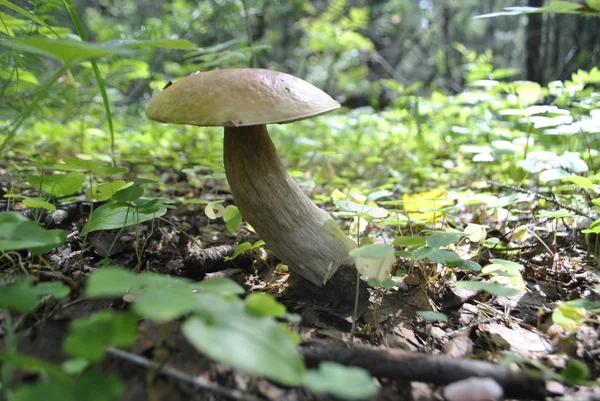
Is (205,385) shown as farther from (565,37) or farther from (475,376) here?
(565,37)

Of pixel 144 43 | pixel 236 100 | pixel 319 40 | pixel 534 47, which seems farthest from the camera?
pixel 319 40

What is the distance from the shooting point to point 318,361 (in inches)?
44.4

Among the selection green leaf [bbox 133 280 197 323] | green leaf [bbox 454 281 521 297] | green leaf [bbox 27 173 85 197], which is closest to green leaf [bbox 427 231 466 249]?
green leaf [bbox 454 281 521 297]

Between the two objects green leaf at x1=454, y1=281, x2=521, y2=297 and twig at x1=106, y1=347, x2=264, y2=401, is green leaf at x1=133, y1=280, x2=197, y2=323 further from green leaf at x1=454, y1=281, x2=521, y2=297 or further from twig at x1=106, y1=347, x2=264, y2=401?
green leaf at x1=454, y1=281, x2=521, y2=297

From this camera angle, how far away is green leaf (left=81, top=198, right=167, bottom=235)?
5.33ft

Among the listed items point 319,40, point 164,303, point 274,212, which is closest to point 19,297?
point 164,303

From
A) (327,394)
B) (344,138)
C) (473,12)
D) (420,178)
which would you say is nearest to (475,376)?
(327,394)

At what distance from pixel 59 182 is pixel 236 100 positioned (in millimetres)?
1032

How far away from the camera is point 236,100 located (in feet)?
4.55

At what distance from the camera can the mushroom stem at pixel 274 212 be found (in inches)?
68.6

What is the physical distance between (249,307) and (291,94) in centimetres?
85

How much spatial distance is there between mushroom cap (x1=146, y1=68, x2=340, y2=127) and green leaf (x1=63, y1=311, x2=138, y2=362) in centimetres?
73

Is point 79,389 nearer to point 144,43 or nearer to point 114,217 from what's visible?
point 144,43

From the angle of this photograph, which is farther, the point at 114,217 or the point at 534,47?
the point at 534,47
